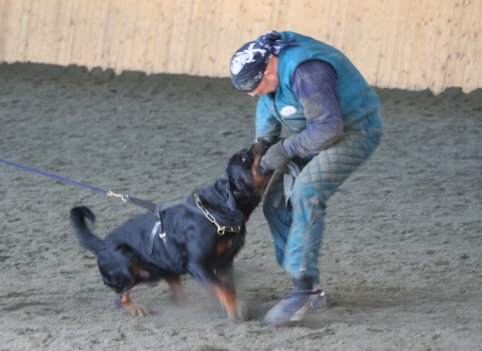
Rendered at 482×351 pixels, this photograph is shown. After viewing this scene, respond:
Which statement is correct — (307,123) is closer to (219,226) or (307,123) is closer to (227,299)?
(219,226)

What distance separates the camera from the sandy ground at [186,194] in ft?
11.5

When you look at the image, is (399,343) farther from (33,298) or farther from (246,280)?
(33,298)

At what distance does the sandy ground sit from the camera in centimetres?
352

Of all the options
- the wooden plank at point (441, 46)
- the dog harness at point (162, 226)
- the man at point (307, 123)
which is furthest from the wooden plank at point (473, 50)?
the dog harness at point (162, 226)

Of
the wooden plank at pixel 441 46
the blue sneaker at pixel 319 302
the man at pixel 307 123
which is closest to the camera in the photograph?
the man at pixel 307 123

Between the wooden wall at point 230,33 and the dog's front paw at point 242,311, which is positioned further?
the wooden wall at point 230,33

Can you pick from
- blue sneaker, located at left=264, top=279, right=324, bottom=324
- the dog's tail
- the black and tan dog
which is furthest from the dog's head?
the dog's tail

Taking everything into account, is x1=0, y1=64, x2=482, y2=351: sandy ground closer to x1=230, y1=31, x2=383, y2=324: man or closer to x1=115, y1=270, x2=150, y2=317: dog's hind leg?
x1=115, y1=270, x2=150, y2=317: dog's hind leg

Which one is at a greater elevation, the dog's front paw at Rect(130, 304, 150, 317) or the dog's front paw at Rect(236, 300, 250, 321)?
the dog's front paw at Rect(236, 300, 250, 321)

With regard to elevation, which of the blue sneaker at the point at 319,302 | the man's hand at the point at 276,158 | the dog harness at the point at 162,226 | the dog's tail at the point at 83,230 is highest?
the man's hand at the point at 276,158

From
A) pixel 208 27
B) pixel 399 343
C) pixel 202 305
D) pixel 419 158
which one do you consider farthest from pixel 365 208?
pixel 208 27

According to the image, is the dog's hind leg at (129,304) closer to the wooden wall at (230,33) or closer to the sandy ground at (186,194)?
the sandy ground at (186,194)

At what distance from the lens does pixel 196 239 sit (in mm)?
3707

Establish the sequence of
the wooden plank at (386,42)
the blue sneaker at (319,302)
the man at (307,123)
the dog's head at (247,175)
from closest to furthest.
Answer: the man at (307,123), the dog's head at (247,175), the blue sneaker at (319,302), the wooden plank at (386,42)
